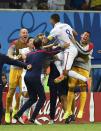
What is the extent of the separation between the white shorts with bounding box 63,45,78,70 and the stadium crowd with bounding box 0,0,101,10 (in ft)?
21.7

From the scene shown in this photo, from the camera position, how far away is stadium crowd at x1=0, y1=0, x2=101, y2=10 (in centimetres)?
2670

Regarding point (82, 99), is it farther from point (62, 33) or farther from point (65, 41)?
point (62, 33)

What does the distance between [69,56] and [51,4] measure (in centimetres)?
674

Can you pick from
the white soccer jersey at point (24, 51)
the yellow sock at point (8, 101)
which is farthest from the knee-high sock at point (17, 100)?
the white soccer jersey at point (24, 51)

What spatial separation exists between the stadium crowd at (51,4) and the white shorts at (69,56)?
21.7ft

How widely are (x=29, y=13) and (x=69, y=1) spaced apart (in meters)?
2.06

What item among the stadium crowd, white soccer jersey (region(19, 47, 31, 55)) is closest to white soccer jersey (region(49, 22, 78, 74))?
white soccer jersey (region(19, 47, 31, 55))

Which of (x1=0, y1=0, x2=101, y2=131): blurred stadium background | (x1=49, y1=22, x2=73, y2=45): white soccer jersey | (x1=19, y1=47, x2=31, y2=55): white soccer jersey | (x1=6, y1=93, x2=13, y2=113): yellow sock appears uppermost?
(x1=0, y1=0, x2=101, y2=131): blurred stadium background

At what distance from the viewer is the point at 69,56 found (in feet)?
66.0

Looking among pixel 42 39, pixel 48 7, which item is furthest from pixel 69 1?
pixel 42 39

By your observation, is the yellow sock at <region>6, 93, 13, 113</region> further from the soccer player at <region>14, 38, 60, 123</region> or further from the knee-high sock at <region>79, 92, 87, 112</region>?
the knee-high sock at <region>79, 92, 87, 112</region>

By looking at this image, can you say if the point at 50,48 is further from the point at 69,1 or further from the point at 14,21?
the point at 69,1

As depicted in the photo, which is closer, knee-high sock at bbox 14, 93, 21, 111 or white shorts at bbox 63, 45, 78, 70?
white shorts at bbox 63, 45, 78, 70

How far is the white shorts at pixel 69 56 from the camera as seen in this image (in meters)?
20.1
